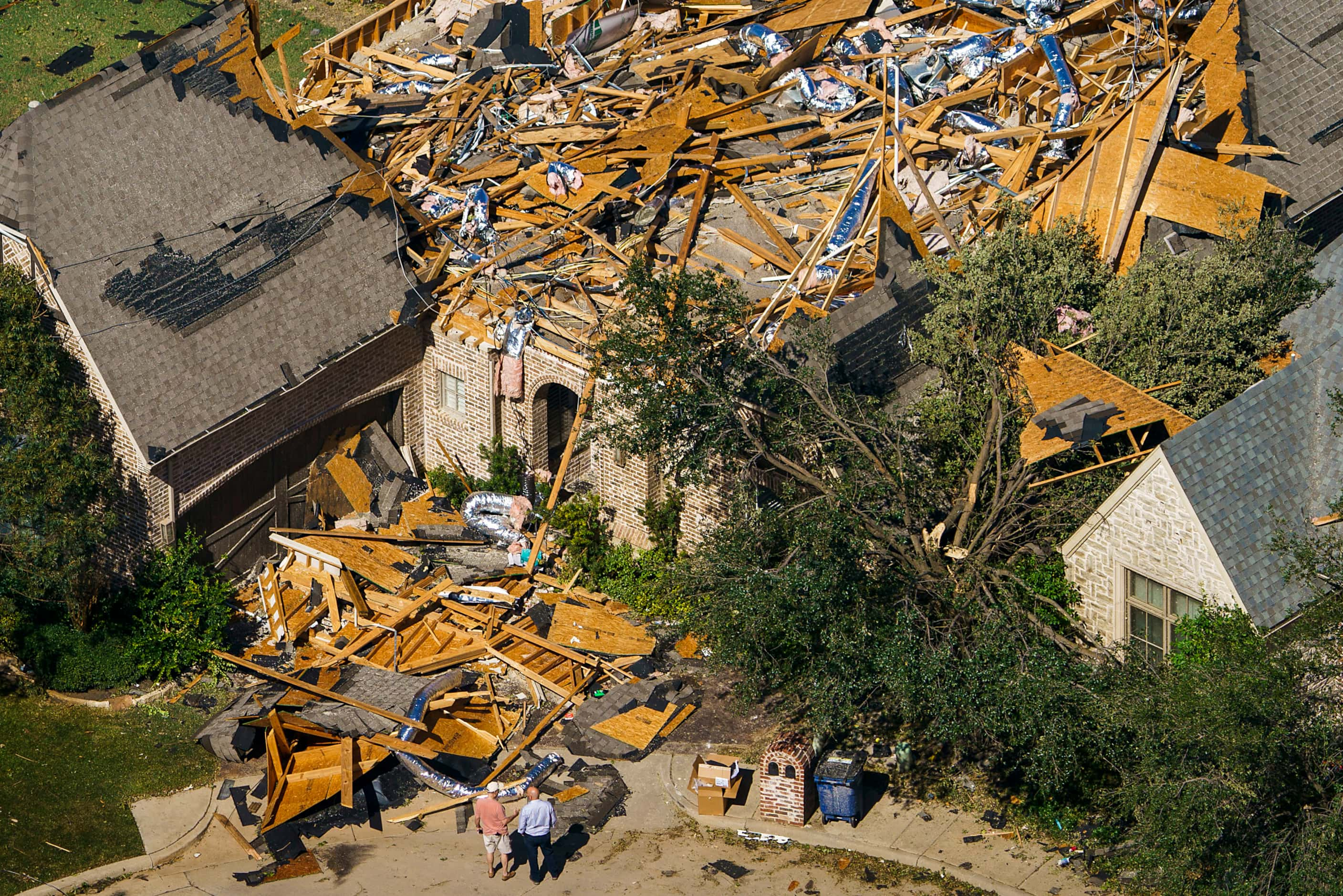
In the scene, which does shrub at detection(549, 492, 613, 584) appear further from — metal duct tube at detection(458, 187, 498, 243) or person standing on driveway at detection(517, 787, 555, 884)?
person standing on driveway at detection(517, 787, 555, 884)

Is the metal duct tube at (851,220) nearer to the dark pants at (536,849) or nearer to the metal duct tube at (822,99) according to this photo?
the metal duct tube at (822,99)

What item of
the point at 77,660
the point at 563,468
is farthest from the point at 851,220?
the point at 77,660

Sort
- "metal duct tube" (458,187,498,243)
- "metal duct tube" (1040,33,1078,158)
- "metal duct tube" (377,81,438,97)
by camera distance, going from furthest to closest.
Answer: "metal duct tube" (377,81,438,97) → "metal duct tube" (458,187,498,243) → "metal duct tube" (1040,33,1078,158)

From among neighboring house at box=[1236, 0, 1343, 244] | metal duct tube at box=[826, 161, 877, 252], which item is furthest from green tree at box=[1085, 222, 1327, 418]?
metal duct tube at box=[826, 161, 877, 252]

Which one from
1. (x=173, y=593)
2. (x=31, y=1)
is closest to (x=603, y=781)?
(x=173, y=593)

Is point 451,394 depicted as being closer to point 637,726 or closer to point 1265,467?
point 637,726

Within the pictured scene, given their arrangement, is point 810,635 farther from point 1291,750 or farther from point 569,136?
point 569,136
